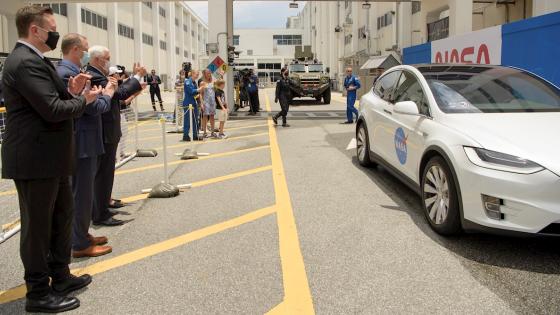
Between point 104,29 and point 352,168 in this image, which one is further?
point 104,29

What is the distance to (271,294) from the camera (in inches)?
141

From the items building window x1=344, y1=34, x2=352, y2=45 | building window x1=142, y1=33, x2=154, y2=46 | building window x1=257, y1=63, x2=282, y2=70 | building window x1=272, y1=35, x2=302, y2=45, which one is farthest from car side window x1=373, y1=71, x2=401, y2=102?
building window x1=272, y1=35, x2=302, y2=45

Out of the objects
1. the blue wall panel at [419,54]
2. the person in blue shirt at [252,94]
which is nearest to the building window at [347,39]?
the person in blue shirt at [252,94]

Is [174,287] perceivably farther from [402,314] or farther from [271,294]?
[402,314]

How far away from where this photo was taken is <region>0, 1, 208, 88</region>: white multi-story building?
3331cm

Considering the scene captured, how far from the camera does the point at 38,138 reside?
3221mm

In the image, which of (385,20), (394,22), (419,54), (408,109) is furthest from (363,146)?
(385,20)

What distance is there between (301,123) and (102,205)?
11779 millimetres

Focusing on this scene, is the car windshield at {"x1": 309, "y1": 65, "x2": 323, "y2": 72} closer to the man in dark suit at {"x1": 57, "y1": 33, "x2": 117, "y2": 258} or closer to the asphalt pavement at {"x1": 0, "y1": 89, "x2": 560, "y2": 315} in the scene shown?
the asphalt pavement at {"x1": 0, "y1": 89, "x2": 560, "y2": 315}

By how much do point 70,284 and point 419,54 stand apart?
47.1 feet

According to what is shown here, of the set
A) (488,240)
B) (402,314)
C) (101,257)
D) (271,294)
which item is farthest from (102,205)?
(488,240)

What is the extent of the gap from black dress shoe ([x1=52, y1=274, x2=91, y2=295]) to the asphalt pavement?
55mm

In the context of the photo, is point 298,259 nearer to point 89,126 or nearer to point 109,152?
point 89,126

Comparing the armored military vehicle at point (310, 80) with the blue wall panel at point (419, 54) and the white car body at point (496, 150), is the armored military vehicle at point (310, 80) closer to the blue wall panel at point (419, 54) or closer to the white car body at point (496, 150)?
the blue wall panel at point (419, 54)
